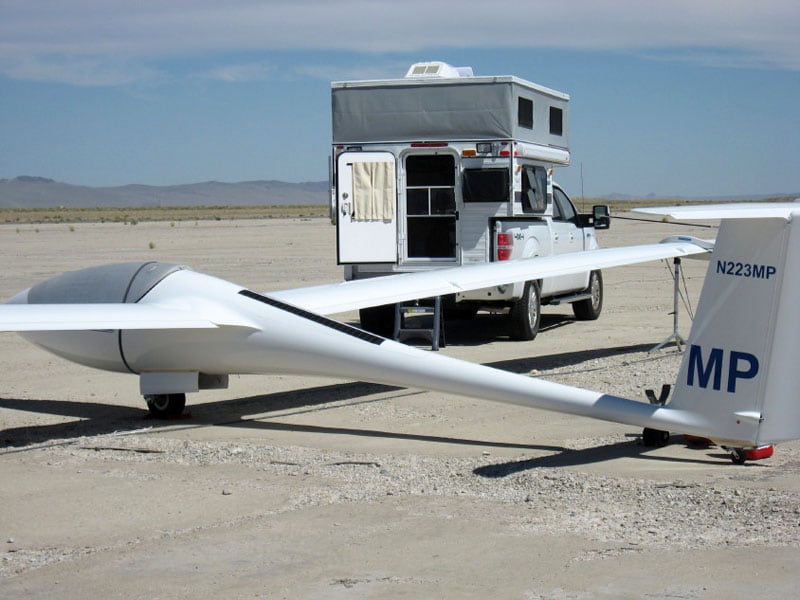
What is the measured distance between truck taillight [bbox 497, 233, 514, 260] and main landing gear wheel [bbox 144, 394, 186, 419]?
5.71 m

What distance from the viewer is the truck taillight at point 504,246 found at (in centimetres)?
1437

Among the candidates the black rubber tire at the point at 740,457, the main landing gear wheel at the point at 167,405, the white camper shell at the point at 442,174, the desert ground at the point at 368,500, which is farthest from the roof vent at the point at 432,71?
the black rubber tire at the point at 740,457

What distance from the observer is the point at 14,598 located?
536cm

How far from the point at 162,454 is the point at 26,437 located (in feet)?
4.86

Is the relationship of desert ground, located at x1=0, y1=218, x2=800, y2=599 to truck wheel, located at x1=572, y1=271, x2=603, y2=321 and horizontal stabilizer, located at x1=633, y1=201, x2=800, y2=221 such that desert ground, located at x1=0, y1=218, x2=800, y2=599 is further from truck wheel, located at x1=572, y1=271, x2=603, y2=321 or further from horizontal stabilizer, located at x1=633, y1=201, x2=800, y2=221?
truck wheel, located at x1=572, y1=271, x2=603, y2=321

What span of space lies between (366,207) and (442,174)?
1.29 metres

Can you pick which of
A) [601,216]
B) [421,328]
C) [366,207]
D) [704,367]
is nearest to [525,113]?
[601,216]

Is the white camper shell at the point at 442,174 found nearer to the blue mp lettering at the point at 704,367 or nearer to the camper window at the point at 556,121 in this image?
the camper window at the point at 556,121

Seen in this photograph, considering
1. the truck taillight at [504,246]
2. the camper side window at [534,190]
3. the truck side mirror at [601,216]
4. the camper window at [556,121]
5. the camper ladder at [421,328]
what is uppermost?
the camper window at [556,121]

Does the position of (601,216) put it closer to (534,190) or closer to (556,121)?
(534,190)

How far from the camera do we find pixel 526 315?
572 inches

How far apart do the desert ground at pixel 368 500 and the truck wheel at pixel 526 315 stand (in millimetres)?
2562

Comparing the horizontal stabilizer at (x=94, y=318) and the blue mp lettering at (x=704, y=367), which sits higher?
the horizontal stabilizer at (x=94, y=318)

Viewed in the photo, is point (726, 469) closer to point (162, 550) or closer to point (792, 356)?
point (792, 356)
